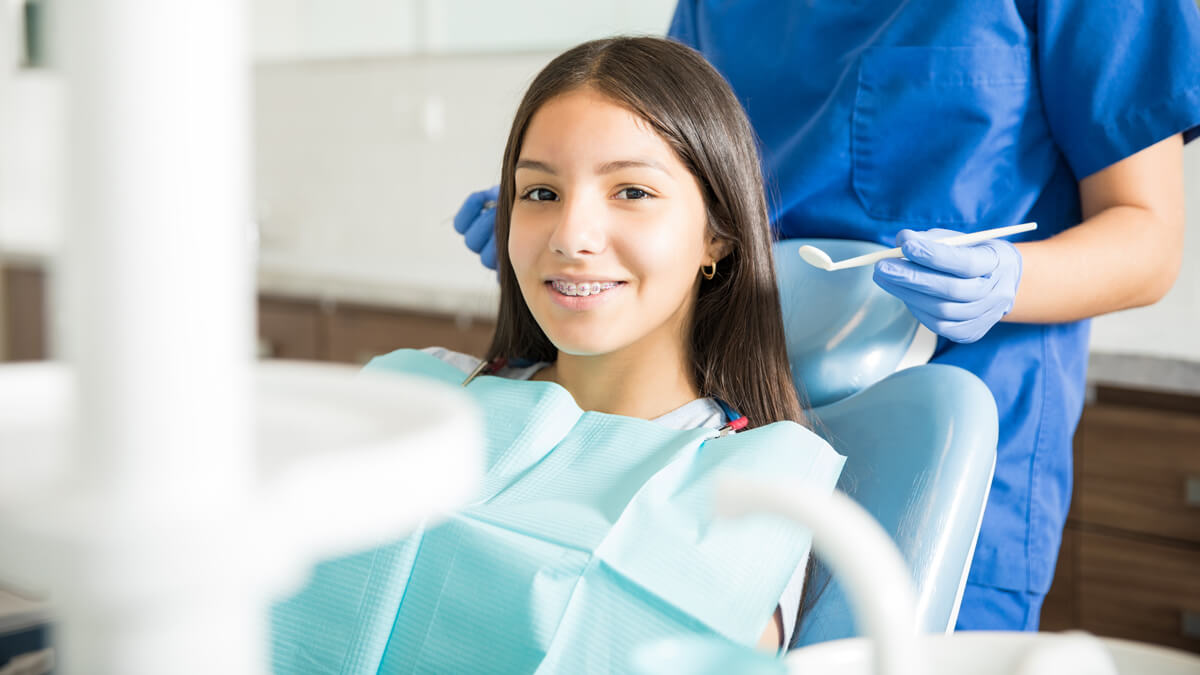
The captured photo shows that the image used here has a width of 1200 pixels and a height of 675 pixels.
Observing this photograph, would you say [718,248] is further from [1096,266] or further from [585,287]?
[1096,266]

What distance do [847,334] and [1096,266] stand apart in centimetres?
25

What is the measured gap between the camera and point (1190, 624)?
5.87ft

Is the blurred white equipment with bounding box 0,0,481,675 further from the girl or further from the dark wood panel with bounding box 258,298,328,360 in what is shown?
the dark wood panel with bounding box 258,298,328,360

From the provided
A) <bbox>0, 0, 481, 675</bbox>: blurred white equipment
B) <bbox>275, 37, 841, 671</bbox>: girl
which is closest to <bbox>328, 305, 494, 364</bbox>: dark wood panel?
<bbox>275, 37, 841, 671</bbox>: girl

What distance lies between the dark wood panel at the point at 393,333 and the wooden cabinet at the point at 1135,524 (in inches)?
46.2

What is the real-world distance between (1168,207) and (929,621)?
1.77 feet

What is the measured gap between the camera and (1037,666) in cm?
42

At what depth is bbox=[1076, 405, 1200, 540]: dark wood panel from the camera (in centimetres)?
176

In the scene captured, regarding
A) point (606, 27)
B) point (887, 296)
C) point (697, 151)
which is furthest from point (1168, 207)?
point (606, 27)

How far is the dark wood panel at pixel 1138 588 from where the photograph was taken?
179 cm

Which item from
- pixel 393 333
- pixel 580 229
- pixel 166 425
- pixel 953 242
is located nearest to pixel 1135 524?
pixel 953 242

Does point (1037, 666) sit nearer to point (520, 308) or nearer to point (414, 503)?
point (414, 503)

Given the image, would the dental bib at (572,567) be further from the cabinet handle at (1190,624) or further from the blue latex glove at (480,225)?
the cabinet handle at (1190,624)

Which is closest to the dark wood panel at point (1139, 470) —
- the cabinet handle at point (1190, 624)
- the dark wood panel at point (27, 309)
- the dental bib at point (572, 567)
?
the cabinet handle at point (1190, 624)
